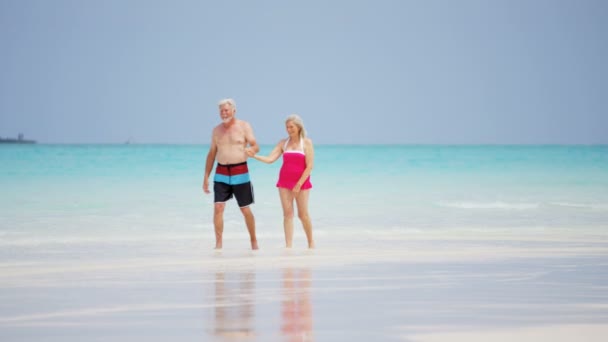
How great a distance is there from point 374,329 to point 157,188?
16198mm

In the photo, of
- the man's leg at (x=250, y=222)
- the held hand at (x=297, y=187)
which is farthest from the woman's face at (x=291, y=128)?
the man's leg at (x=250, y=222)

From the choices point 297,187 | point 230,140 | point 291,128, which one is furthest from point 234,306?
point 230,140

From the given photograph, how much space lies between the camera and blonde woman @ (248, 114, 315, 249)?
26.9ft

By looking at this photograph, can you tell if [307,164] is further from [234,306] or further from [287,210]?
[234,306]

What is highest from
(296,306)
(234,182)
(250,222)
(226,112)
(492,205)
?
(226,112)

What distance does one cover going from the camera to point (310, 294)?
5555 millimetres

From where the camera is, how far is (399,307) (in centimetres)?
508

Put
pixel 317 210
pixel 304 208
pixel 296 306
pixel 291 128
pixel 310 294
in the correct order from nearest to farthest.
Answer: pixel 296 306 < pixel 310 294 < pixel 291 128 < pixel 304 208 < pixel 317 210

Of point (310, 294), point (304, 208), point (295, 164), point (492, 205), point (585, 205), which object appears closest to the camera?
point (310, 294)

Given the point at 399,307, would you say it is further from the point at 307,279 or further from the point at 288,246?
the point at 288,246

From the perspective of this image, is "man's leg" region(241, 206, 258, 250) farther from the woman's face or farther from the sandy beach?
the woman's face

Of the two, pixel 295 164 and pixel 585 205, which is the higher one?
pixel 295 164

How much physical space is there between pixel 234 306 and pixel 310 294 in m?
0.60

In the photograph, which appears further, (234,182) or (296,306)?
(234,182)
